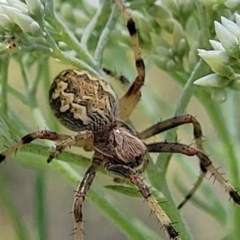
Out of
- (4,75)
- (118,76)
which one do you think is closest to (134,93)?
(118,76)

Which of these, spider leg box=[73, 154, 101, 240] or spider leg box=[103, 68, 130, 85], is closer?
spider leg box=[73, 154, 101, 240]

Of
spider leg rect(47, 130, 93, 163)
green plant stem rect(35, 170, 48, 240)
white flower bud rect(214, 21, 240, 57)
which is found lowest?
green plant stem rect(35, 170, 48, 240)

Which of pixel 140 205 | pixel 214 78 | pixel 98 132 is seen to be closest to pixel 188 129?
pixel 98 132

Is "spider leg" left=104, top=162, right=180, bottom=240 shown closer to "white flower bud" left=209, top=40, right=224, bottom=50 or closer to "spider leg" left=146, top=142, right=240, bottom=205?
"spider leg" left=146, top=142, right=240, bottom=205

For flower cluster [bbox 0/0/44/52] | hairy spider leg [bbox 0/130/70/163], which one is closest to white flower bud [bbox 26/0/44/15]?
flower cluster [bbox 0/0/44/52]

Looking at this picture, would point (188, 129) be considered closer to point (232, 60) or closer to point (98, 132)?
point (98, 132)

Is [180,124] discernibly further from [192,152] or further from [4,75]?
[4,75]

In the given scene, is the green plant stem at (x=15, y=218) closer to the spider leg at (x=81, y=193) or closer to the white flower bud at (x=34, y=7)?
the spider leg at (x=81, y=193)

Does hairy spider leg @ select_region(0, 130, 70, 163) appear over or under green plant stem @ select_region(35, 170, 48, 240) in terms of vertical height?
over
